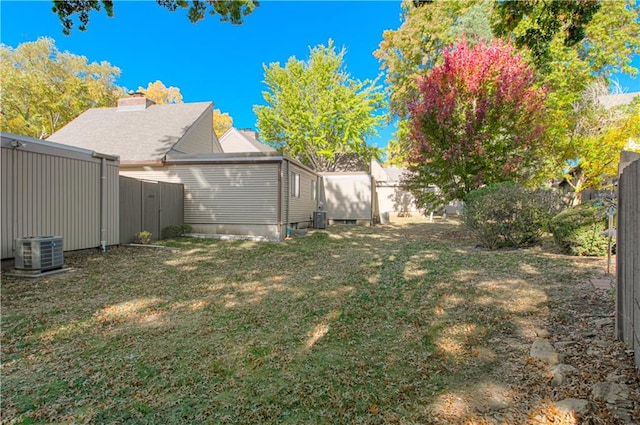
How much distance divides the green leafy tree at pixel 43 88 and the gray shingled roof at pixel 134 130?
39.0 feet

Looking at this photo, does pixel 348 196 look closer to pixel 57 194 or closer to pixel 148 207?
pixel 148 207

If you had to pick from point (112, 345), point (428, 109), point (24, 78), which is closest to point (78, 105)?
point (24, 78)

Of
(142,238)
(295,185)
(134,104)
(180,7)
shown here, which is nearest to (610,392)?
(180,7)

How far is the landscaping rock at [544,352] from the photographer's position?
2.79 meters

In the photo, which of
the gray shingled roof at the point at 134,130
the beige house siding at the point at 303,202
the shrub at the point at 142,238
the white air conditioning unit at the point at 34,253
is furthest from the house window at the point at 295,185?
the white air conditioning unit at the point at 34,253

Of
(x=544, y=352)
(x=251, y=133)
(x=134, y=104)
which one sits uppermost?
(x=251, y=133)

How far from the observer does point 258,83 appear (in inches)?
1045

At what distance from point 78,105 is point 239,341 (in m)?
29.7

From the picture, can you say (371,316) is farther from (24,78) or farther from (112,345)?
(24,78)

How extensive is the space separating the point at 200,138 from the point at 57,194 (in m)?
8.88

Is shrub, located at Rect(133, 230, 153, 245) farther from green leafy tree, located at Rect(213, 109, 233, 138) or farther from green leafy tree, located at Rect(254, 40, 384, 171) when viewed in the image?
green leafy tree, located at Rect(213, 109, 233, 138)

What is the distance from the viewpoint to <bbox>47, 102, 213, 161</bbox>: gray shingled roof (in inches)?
516

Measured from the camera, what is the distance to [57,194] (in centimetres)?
746

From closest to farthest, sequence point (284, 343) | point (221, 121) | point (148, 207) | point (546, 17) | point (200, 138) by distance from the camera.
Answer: point (284, 343) → point (546, 17) → point (148, 207) → point (200, 138) → point (221, 121)
